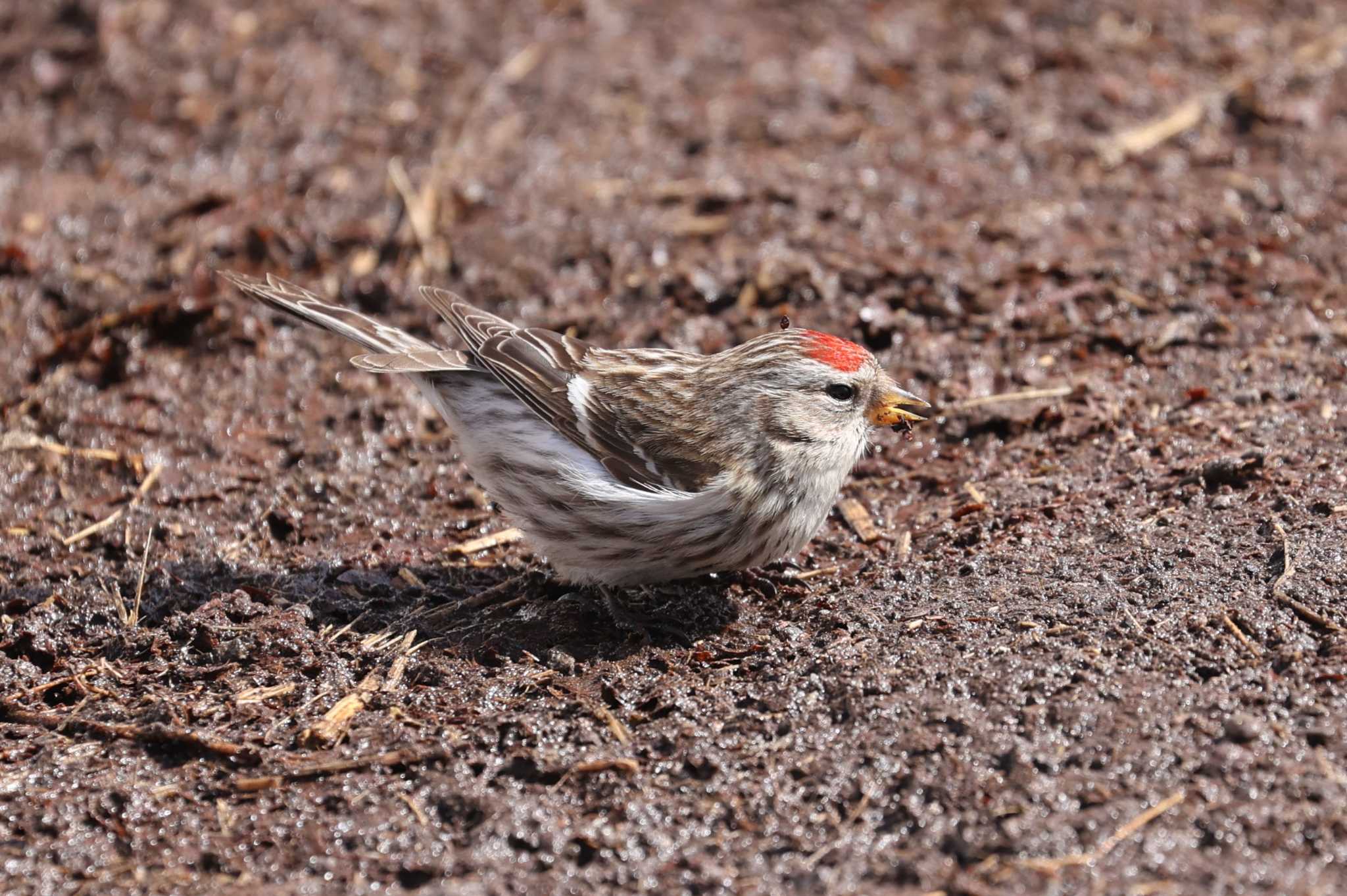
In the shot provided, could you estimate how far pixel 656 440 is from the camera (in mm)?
5043

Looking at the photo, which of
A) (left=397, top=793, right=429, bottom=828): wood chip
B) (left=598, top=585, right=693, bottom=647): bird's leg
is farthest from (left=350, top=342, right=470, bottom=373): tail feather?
(left=397, top=793, right=429, bottom=828): wood chip

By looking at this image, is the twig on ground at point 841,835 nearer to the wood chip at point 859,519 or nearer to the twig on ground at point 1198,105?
the wood chip at point 859,519

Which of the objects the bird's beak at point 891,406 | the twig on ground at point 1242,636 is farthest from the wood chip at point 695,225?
the twig on ground at point 1242,636

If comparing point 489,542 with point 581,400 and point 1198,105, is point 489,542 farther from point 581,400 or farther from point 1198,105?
point 1198,105

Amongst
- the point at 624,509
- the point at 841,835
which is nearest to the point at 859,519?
the point at 624,509

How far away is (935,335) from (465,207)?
→ 288 cm

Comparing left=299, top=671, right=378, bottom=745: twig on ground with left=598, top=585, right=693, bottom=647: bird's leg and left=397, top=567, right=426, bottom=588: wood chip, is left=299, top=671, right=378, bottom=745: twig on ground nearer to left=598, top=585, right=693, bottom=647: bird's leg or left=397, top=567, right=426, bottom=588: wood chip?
left=397, top=567, right=426, bottom=588: wood chip

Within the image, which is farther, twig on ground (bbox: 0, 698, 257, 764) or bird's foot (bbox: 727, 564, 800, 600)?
bird's foot (bbox: 727, 564, 800, 600)

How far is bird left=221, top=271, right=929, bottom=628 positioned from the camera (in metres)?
4.91

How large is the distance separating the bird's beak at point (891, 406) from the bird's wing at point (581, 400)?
2.31 ft

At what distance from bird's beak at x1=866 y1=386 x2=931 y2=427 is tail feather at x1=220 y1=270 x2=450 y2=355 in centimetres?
179

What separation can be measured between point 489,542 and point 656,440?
1.05 meters

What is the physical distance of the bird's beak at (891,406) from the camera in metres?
5.18

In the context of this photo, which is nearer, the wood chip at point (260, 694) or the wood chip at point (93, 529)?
the wood chip at point (260, 694)
